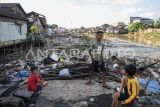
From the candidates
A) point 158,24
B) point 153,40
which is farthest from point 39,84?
point 158,24

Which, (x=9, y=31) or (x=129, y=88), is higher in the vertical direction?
(x=9, y=31)

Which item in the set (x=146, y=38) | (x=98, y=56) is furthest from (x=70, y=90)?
(x=146, y=38)

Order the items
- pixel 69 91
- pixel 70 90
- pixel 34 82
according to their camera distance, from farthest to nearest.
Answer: pixel 70 90
pixel 69 91
pixel 34 82

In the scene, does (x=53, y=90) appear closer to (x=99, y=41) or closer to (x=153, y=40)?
(x=99, y=41)

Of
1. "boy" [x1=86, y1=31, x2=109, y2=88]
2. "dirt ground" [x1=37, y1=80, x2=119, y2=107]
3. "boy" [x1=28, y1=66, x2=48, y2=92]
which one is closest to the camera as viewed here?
"boy" [x1=28, y1=66, x2=48, y2=92]

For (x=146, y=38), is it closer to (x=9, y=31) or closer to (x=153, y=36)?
(x=153, y=36)

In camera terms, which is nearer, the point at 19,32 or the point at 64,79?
the point at 64,79

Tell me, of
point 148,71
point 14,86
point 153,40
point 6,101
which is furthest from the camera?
point 153,40

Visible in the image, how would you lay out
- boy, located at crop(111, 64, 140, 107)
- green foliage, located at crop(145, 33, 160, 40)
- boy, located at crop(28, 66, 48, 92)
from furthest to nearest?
green foliage, located at crop(145, 33, 160, 40)
boy, located at crop(28, 66, 48, 92)
boy, located at crop(111, 64, 140, 107)

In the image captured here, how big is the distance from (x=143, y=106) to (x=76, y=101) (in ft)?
6.42

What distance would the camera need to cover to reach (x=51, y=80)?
12.4 metres

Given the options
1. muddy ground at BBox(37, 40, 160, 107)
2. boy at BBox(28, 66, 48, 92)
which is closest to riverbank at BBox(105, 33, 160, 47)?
muddy ground at BBox(37, 40, 160, 107)

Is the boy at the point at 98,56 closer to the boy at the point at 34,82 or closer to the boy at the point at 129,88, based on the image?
A: the boy at the point at 34,82

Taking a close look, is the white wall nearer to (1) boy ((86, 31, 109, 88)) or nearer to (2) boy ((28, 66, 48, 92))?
(1) boy ((86, 31, 109, 88))
